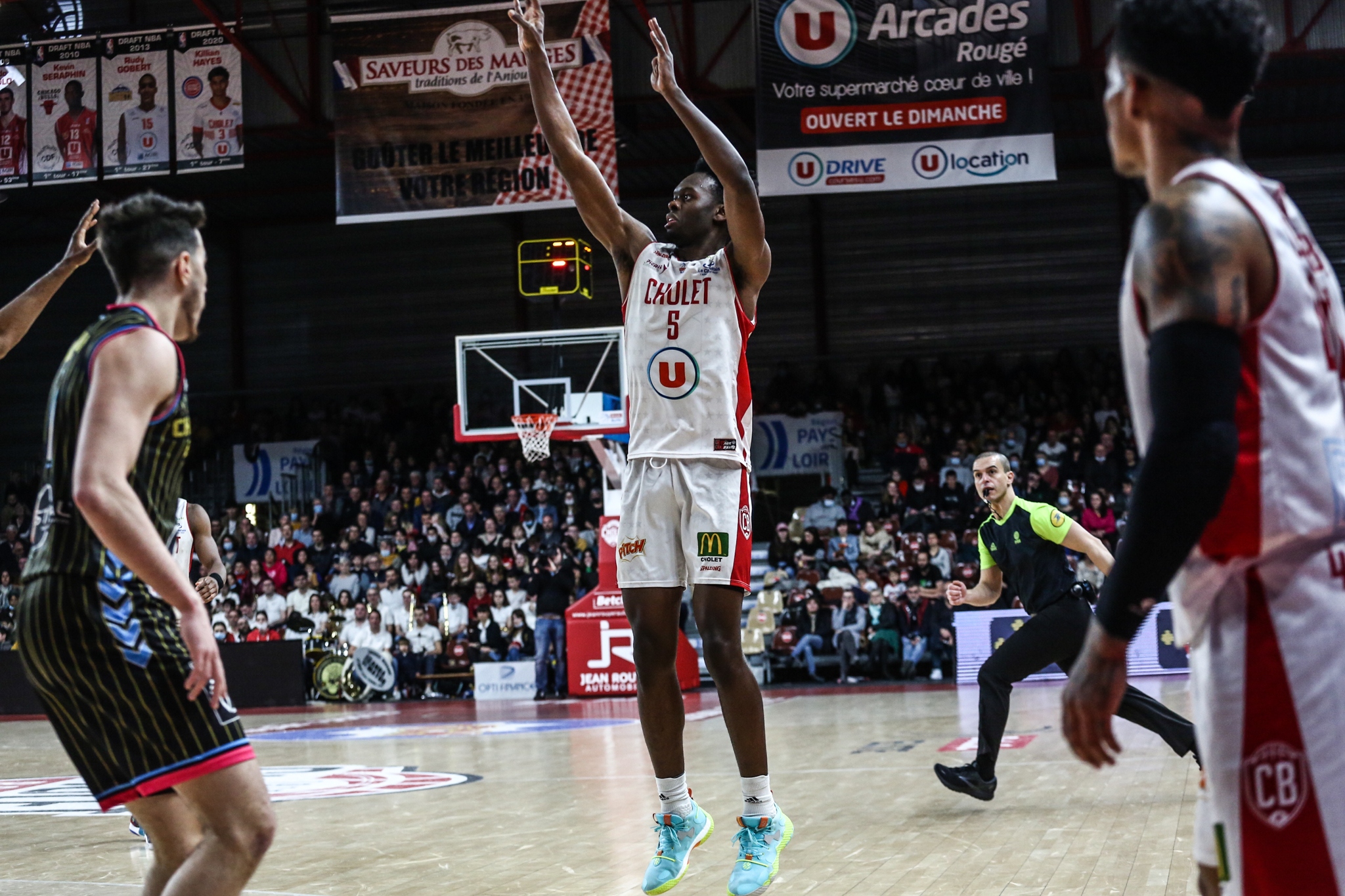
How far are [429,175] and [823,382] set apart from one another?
1136 cm

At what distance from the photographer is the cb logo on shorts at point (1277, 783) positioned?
2273 millimetres

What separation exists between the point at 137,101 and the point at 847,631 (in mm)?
12005

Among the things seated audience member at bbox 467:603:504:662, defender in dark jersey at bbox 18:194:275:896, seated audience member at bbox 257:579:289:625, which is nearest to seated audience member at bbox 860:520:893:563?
seated audience member at bbox 467:603:504:662

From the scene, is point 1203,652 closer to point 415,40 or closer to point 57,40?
point 415,40

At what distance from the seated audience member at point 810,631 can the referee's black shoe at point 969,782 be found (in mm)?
12456

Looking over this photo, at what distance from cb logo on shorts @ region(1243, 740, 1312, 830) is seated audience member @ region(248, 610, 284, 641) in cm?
2053

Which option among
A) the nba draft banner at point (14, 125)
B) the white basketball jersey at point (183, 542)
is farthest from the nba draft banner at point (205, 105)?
the white basketball jersey at point (183, 542)

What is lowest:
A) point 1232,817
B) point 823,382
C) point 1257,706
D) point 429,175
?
point 1232,817

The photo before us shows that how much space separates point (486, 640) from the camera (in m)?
20.8

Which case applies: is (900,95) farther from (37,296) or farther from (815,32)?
(37,296)

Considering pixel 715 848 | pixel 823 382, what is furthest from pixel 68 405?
pixel 823 382

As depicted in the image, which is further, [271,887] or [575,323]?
[575,323]

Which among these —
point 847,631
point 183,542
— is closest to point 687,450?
point 183,542

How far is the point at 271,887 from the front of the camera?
5699mm
